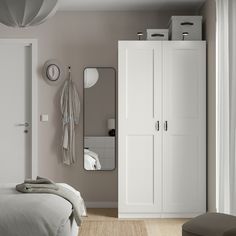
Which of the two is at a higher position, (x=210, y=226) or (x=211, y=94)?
(x=211, y=94)

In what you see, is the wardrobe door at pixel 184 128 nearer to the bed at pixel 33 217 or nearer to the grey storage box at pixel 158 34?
the grey storage box at pixel 158 34

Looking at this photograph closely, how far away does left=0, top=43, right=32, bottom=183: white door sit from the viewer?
21.6 ft

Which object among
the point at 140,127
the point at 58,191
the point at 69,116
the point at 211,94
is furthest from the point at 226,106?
the point at 69,116

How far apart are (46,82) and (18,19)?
3346mm

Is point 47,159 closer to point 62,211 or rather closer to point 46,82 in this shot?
point 46,82

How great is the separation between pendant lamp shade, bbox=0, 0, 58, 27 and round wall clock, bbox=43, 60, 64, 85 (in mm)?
3179

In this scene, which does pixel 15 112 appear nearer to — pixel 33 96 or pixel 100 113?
pixel 33 96

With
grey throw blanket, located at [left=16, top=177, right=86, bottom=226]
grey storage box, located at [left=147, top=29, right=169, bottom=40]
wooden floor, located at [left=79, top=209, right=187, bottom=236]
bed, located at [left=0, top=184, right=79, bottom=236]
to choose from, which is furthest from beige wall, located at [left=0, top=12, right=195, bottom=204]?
bed, located at [left=0, top=184, right=79, bottom=236]

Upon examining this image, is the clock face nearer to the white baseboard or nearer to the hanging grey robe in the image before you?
the hanging grey robe

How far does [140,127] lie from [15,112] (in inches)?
67.1

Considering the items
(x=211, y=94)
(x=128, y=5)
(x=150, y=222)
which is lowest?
(x=150, y=222)

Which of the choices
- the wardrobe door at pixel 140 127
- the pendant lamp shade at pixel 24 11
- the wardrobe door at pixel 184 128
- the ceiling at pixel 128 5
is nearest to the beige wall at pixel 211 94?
the wardrobe door at pixel 184 128

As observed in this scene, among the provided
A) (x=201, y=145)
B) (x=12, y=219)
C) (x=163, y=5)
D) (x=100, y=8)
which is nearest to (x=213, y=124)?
(x=201, y=145)

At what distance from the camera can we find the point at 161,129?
593 centimetres
